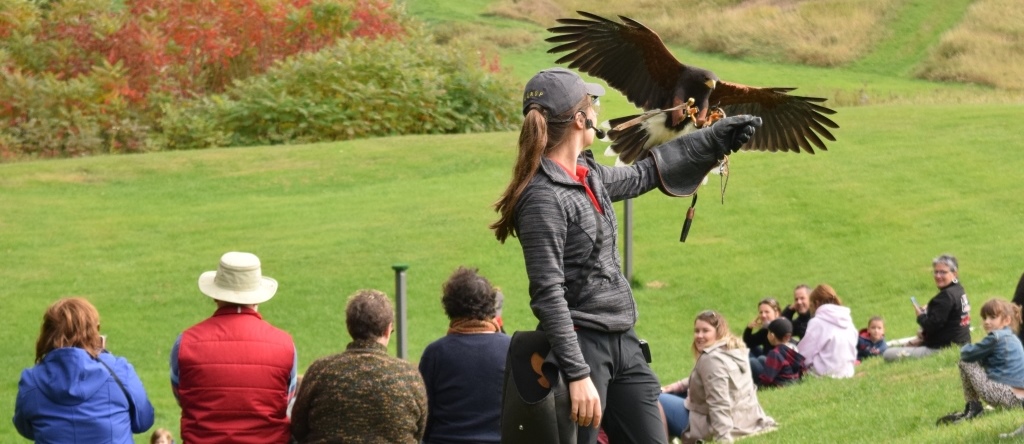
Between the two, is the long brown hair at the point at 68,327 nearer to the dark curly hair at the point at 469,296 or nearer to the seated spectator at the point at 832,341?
the dark curly hair at the point at 469,296

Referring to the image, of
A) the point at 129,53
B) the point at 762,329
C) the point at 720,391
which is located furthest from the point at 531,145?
the point at 129,53

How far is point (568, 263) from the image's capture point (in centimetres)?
379

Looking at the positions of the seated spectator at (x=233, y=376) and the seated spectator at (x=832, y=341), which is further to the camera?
the seated spectator at (x=832, y=341)

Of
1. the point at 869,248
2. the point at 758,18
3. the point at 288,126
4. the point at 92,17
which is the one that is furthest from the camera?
the point at 758,18

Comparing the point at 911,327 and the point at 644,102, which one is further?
the point at 911,327

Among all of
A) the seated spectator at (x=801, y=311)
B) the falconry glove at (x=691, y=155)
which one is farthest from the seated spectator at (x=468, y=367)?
the seated spectator at (x=801, y=311)

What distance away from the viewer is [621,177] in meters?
4.09

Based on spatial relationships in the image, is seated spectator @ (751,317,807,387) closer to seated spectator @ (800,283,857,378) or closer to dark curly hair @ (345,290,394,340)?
seated spectator @ (800,283,857,378)

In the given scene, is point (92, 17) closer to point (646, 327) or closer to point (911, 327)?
point (646, 327)

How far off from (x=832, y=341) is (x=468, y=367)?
5.26 metres

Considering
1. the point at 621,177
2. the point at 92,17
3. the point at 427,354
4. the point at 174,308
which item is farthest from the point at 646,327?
the point at 92,17

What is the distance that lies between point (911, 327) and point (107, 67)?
15.0 meters

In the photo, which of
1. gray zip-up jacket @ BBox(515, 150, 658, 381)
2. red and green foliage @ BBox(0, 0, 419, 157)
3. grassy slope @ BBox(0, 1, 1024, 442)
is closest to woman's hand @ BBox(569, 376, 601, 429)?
gray zip-up jacket @ BBox(515, 150, 658, 381)

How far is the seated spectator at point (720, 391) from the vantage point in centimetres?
810
